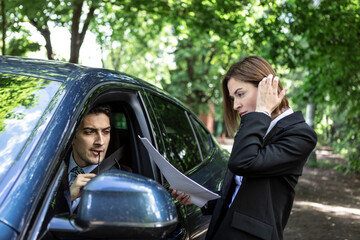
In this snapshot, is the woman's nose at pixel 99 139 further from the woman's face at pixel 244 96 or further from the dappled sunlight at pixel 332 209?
the dappled sunlight at pixel 332 209

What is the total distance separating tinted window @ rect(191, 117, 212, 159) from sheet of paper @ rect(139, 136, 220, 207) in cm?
120

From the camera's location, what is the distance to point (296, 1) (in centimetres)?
913

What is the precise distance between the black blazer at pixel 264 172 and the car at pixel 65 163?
1.06 feet

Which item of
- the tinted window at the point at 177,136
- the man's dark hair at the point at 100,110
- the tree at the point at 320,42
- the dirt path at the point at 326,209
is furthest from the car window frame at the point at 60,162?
the tree at the point at 320,42

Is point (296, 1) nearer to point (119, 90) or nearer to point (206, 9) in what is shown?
point (206, 9)

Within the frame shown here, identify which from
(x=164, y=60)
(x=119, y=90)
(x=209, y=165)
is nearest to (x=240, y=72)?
(x=119, y=90)

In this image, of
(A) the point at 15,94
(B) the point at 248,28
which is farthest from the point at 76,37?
(A) the point at 15,94

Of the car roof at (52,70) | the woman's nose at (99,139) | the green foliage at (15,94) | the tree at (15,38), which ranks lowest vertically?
the woman's nose at (99,139)

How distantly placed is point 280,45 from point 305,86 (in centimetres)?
190

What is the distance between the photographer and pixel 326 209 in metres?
10.0

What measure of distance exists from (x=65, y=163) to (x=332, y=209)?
9061 mm

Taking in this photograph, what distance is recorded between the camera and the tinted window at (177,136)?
9.86 feet

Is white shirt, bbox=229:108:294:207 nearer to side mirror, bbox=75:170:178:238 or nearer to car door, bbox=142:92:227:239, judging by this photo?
car door, bbox=142:92:227:239

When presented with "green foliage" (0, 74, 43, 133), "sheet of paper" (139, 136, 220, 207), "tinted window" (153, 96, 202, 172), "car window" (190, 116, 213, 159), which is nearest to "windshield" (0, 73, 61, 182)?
"green foliage" (0, 74, 43, 133)
